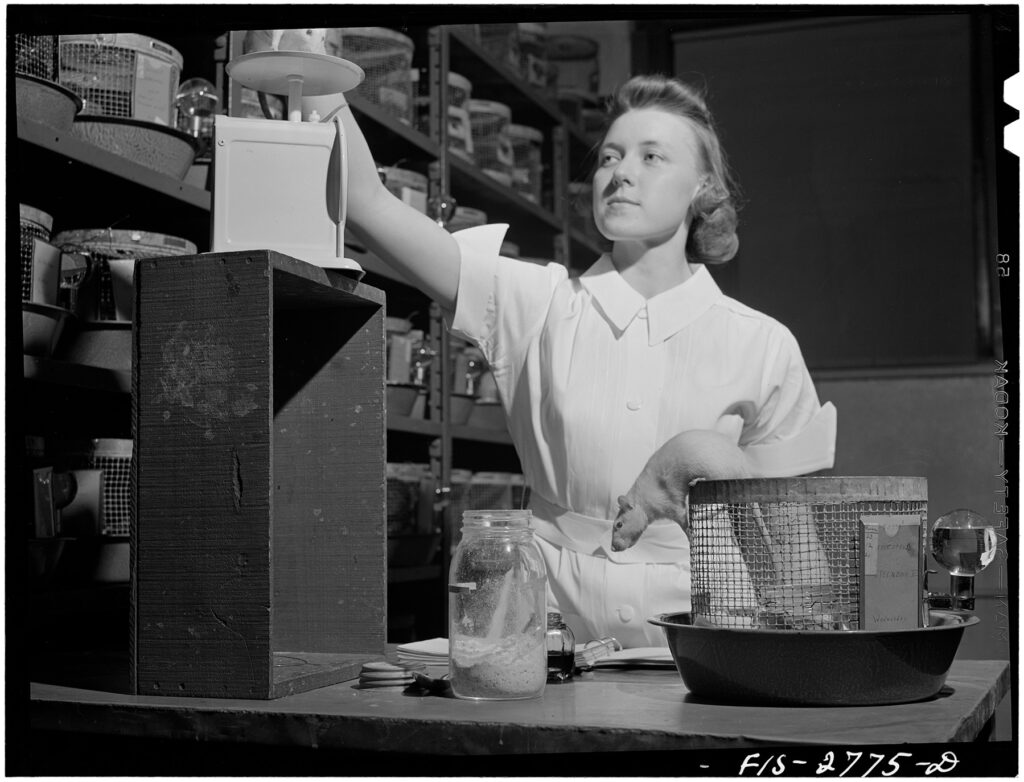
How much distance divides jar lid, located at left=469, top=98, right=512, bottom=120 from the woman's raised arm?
1.20m

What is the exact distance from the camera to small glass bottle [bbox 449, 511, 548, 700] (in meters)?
1.03

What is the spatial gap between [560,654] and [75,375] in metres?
0.83

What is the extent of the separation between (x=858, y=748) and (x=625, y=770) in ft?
0.72

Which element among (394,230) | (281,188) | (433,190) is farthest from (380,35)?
(281,188)

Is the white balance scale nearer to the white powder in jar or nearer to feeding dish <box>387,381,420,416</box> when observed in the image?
the white powder in jar

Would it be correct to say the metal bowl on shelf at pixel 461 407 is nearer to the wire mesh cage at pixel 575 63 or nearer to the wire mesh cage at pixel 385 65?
the wire mesh cage at pixel 385 65

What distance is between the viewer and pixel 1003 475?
168 centimetres

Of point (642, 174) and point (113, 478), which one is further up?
point (642, 174)

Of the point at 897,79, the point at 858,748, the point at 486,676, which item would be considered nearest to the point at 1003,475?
the point at 897,79

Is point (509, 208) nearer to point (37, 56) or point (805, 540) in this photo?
point (37, 56)

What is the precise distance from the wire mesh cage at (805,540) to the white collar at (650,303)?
2.51 ft

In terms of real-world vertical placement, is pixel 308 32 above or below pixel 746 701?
above

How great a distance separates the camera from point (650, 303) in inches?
70.7

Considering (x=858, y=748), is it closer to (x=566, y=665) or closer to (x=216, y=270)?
(x=566, y=665)
